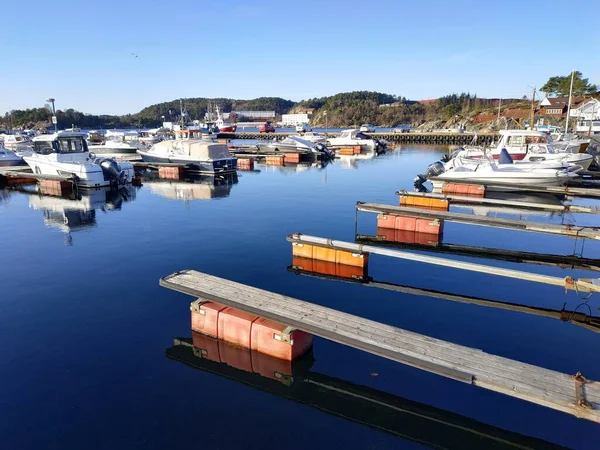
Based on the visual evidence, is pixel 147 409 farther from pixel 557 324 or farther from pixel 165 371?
pixel 557 324

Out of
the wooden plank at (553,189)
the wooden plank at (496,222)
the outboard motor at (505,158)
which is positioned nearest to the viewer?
the wooden plank at (496,222)

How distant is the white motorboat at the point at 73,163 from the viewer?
33.0 metres

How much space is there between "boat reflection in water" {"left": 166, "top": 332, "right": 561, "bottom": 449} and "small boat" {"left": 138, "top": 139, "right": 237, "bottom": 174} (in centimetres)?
3180

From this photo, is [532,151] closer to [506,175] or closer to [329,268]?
[506,175]

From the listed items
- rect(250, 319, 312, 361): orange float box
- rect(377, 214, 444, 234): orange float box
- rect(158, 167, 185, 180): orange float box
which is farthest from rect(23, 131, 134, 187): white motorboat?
rect(250, 319, 312, 361): orange float box

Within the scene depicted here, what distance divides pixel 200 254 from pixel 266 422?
407 inches

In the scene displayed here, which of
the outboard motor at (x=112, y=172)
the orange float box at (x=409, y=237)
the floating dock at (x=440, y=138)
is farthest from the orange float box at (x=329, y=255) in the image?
the floating dock at (x=440, y=138)

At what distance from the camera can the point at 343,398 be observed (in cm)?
831

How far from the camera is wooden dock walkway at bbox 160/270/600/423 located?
6.80 meters

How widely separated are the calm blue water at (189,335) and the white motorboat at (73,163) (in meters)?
10.6

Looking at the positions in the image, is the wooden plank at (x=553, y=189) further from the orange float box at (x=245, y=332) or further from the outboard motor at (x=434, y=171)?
the orange float box at (x=245, y=332)

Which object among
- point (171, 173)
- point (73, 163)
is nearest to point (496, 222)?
point (73, 163)

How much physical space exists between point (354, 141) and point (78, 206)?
51.2m

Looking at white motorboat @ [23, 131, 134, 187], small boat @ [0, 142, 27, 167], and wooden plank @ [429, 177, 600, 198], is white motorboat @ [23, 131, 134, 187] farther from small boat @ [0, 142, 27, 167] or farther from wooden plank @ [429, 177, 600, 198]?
wooden plank @ [429, 177, 600, 198]
